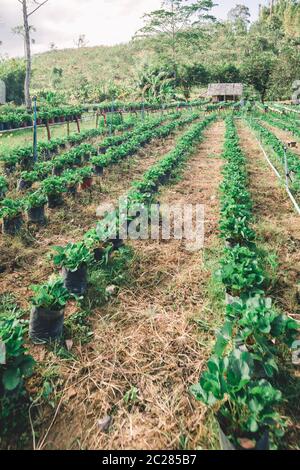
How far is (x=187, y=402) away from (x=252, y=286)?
125cm

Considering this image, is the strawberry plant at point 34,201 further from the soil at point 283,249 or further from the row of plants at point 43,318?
the soil at point 283,249

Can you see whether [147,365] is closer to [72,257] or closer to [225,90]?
[72,257]

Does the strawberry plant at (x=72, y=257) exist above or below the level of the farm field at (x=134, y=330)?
above

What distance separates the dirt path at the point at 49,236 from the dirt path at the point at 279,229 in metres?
3.11

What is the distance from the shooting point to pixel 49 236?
5.54 m

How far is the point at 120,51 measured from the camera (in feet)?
235

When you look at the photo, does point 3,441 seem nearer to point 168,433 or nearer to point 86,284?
point 168,433

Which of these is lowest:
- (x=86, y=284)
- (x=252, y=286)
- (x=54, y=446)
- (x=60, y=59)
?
(x=54, y=446)

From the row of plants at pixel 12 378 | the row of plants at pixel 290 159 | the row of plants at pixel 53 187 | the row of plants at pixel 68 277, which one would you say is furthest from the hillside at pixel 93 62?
the row of plants at pixel 12 378

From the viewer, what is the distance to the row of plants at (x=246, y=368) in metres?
2.01

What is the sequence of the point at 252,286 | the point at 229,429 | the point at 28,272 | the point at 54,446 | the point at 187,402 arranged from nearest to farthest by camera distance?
the point at 229,429
the point at 54,446
the point at 187,402
the point at 252,286
the point at 28,272

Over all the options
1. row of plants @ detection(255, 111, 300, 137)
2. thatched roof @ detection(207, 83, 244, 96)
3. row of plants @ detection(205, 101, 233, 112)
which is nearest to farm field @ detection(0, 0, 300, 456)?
row of plants @ detection(255, 111, 300, 137)

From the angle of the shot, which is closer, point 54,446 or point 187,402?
point 54,446
